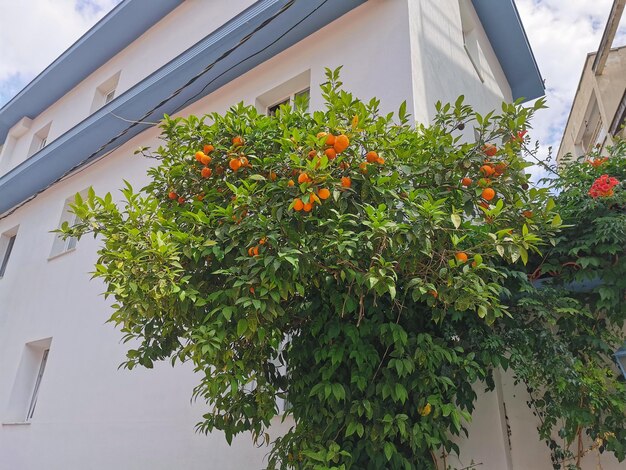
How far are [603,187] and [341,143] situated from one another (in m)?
1.96

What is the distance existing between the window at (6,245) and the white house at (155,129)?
0.17ft

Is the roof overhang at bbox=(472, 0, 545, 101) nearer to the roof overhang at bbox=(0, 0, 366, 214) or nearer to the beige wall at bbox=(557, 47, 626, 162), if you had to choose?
the beige wall at bbox=(557, 47, 626, 162)

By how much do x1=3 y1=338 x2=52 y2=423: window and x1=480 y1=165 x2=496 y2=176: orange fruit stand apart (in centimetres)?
723

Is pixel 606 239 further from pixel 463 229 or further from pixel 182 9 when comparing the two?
pixel 182 9

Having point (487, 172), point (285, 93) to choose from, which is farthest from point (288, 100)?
point (487, 172)

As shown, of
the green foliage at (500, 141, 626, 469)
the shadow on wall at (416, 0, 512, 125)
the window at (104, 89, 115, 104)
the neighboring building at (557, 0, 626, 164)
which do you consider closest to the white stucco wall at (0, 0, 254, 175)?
the window at (104, 89, 115, 104)

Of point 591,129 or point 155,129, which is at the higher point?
point 591,129

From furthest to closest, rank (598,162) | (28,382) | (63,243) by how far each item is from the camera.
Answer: (63,243), (28,382), (598,162)

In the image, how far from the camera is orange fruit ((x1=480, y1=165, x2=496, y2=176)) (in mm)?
2622

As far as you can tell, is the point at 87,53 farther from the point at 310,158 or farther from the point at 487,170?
the point at 487,170

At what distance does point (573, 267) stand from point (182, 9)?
832 cm

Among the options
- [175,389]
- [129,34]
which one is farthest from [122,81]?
[175,389]

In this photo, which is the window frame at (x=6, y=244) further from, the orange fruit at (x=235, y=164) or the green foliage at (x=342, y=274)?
the orange fruit at (x=235, y=164)

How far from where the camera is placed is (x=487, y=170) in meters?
2.62
